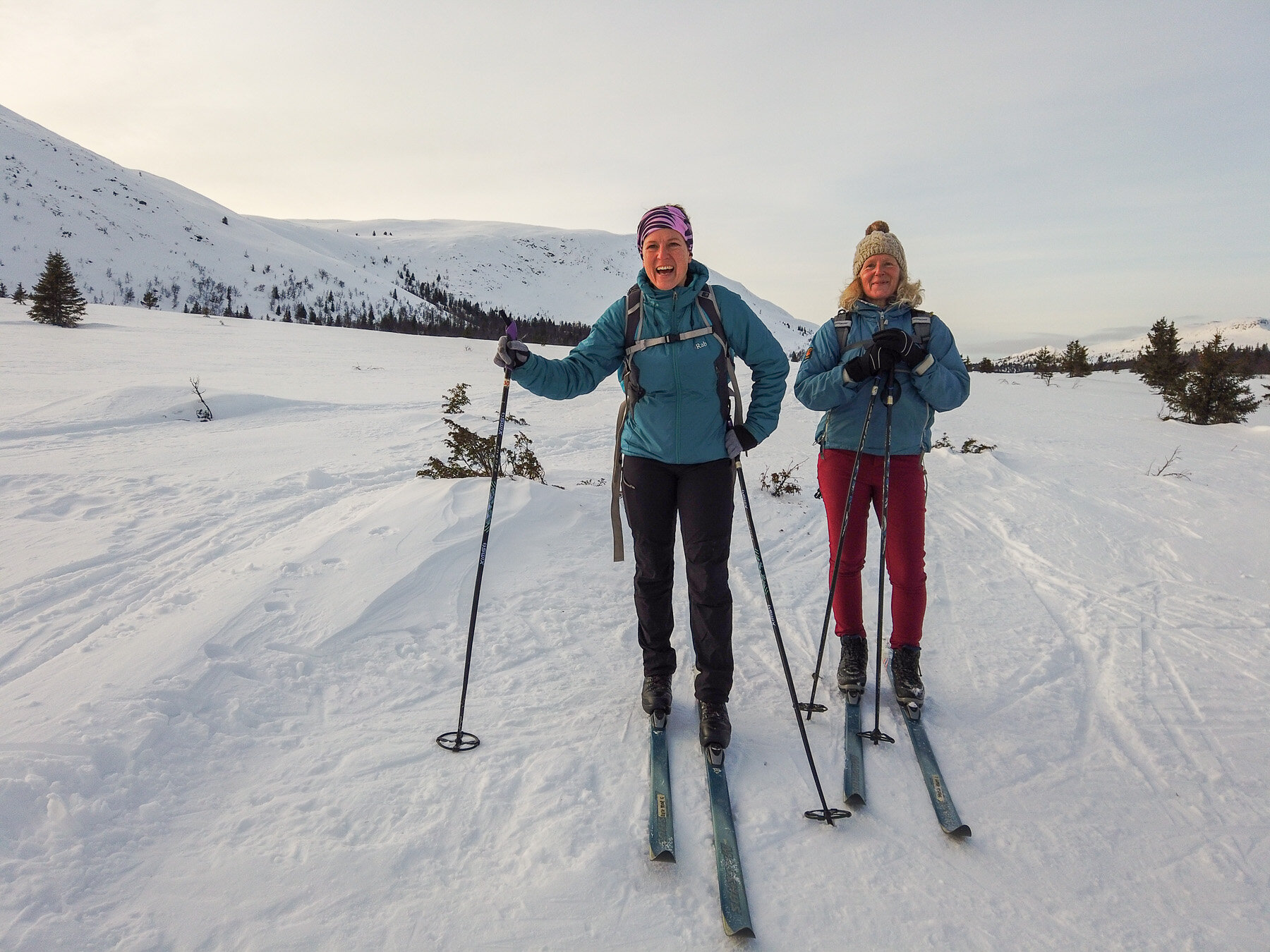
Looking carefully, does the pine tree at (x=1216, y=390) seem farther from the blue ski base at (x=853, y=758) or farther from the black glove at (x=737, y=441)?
the black glove at (x=737, y=441)

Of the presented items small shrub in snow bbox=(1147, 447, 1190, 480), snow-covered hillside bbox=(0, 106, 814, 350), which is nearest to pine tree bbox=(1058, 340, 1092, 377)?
small shrub in snow bbox=(1147, 447, 1190, 480)

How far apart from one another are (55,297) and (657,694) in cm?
2682

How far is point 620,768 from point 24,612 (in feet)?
11.2

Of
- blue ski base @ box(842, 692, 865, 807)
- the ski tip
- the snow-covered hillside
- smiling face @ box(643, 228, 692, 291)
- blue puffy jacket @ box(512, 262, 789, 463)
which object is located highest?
the snow-covered hillside

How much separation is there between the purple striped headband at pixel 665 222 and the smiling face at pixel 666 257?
1.6 inches

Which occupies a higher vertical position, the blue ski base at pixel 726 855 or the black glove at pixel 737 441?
the black glove at pixel 737 441

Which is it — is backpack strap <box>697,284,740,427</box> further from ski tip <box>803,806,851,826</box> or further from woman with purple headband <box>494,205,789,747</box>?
ski tip <box>803,806,851,826</box>

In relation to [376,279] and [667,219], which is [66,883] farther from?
[376,279]

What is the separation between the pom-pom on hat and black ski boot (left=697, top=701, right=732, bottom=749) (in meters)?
2.26

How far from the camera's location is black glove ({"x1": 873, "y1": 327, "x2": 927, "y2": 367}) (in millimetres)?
2887

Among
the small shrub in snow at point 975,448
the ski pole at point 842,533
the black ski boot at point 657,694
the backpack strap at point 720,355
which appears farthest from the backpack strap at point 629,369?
the small shrub in snow at point 975,448

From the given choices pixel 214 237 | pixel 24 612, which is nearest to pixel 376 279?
pixel 214 237

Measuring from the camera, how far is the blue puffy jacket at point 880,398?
303 centimetres

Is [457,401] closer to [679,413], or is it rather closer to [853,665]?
[679,413]
